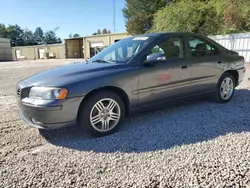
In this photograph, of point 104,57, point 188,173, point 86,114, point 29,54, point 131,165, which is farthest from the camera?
point 29,54

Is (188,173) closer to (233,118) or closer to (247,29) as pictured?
(233,118)

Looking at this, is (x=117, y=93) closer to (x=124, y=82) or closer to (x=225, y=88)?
(x=124, y=82)

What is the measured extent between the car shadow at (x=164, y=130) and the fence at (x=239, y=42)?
35.7 ft

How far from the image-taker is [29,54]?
163 feet

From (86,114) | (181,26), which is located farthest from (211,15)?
(86,114)

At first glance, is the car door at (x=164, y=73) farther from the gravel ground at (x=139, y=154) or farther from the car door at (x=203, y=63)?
the gravel ground at (x=139, y=154)

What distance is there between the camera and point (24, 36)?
7956 centimetres

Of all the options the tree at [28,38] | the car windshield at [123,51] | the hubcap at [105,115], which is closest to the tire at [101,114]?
the hubcap at [105,115]

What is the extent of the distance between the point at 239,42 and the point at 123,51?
12846 millimetres

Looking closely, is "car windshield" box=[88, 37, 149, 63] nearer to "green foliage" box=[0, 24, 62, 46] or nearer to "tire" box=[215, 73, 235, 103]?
"tire" box=[215, 73, 235, 103]

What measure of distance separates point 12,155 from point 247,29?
16.6m

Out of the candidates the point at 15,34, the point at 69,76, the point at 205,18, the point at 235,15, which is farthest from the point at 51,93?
the point at 15,34

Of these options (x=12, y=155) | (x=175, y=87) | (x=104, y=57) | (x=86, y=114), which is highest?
(x=104, y=57)

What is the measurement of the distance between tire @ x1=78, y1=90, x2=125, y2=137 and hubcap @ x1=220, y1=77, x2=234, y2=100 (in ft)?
8.45
